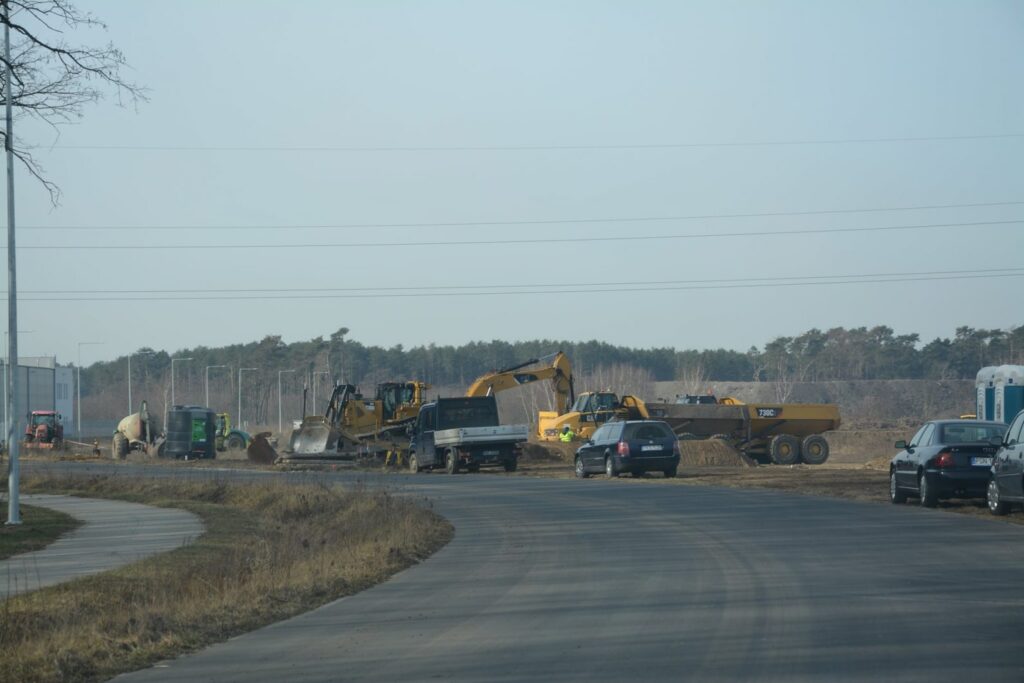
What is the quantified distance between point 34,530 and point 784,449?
1113 inches

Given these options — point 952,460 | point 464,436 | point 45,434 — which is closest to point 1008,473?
point 952,460

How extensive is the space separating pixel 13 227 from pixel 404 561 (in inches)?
494

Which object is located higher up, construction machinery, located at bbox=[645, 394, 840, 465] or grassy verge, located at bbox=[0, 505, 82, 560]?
construction machinery, located at bbox=[645, 394, 840, 465]

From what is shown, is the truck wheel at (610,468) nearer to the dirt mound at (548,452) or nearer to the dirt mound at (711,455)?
the dirt mound at (711,455)

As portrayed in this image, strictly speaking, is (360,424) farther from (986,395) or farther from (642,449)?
(986,395)

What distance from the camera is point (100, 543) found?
67.7 feet

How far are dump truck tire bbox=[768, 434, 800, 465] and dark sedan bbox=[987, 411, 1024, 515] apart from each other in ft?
78.6

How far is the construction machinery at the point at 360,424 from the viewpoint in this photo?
47938 mm

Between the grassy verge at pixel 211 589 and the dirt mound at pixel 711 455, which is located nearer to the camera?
the grassy verge at pixel 211 589

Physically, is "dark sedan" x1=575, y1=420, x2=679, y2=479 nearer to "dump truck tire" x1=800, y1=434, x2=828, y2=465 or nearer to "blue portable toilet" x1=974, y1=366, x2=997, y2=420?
"dump truck tire" x1=800, y1=434, x2=828, y2=465

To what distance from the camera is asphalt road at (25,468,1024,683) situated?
29.0 ft

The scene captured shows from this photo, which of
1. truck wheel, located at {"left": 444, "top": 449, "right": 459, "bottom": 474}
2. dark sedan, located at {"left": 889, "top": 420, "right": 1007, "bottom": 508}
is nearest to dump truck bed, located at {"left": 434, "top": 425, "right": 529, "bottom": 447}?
truck wheel, located at {"left": 444, "top": 449, "right": 459, "bottom": 474}

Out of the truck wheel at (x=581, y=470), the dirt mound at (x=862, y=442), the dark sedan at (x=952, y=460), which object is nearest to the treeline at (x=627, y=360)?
the dirt mound at (x=862, y=442)

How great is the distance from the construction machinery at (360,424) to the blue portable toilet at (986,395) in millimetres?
20484
